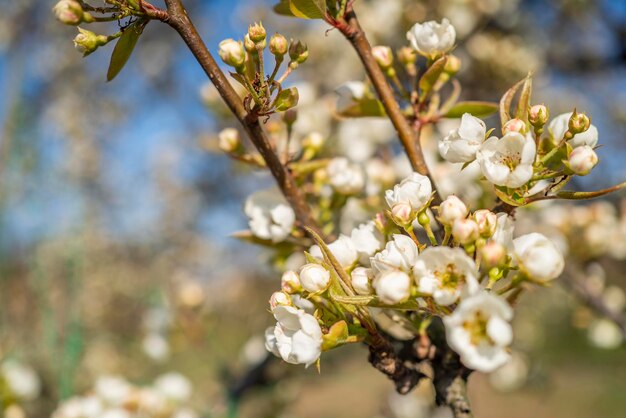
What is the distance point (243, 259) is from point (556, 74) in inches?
240

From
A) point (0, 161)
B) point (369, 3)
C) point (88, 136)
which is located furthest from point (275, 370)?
point (88, 136)

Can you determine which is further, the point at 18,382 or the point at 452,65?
the point at 18,382

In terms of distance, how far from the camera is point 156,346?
1.46m

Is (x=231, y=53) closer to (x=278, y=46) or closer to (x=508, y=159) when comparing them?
(x=278, y=46)

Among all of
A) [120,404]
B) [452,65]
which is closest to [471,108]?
[452,65]

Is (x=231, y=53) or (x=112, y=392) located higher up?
(x=231, y=53)

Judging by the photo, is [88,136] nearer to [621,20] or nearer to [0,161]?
[0,161]

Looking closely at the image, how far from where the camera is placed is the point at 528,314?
294cm

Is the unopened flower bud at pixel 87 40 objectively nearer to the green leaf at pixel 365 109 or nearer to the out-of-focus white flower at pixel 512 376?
the green leaf at pixel 365 109

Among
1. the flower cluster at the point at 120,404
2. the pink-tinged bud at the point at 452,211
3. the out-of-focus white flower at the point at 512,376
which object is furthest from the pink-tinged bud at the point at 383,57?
the out-of-focus white flower at the point at 512,376

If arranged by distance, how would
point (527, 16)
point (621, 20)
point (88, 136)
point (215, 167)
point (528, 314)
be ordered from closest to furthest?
point (621, 20) → point (527, 16) → point (528, 314) → point (88, 136) → point (215, 167)

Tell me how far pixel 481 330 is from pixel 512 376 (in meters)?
1.80

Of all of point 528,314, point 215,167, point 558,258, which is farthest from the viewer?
point 215,167

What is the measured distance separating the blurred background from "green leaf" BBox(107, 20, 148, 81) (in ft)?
1.26
